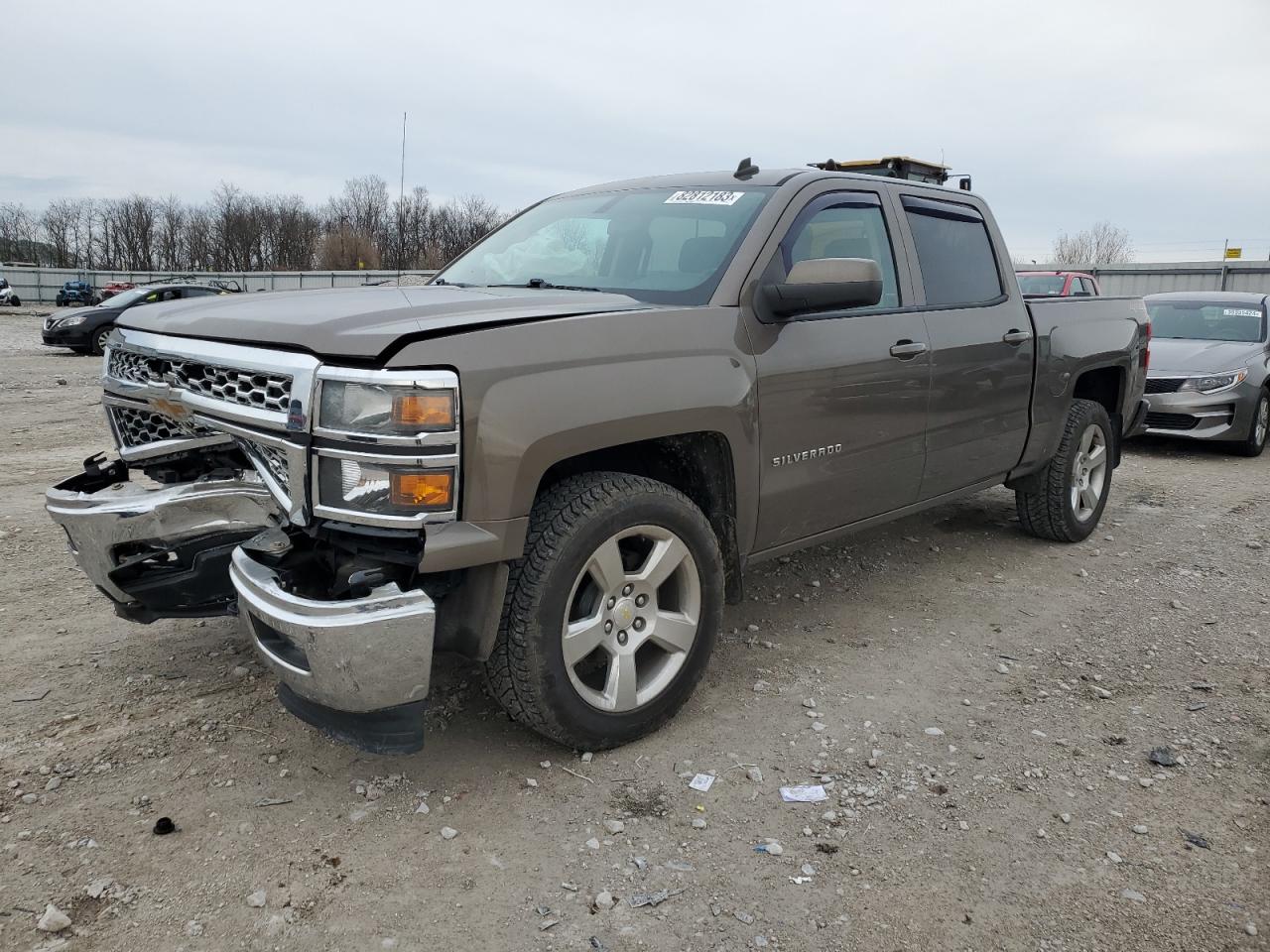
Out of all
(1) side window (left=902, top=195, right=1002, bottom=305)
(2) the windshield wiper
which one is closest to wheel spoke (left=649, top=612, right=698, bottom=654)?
(2) the windshield wiper

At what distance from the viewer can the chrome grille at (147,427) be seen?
2.93 meters

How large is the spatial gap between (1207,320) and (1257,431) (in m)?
1.57

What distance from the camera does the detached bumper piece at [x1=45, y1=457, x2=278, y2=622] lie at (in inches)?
111

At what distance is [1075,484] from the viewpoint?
5.54m

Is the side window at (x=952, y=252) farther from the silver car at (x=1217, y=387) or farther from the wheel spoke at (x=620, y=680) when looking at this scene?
the silver car at (x=1217, y=387)

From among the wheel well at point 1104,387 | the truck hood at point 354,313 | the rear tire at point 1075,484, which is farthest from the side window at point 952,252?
the truck hood at point 354,313

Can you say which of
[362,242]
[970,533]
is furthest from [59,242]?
Result: [970,533]

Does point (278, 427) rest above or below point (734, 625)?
above

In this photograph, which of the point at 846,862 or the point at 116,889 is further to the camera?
the point at 846,862

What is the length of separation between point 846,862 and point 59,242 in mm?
71834

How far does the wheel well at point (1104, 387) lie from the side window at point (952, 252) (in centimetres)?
141

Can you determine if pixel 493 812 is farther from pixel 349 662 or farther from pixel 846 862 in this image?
pixel 846 862

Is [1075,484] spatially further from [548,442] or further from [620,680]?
[548,442]

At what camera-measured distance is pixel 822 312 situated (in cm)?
358
